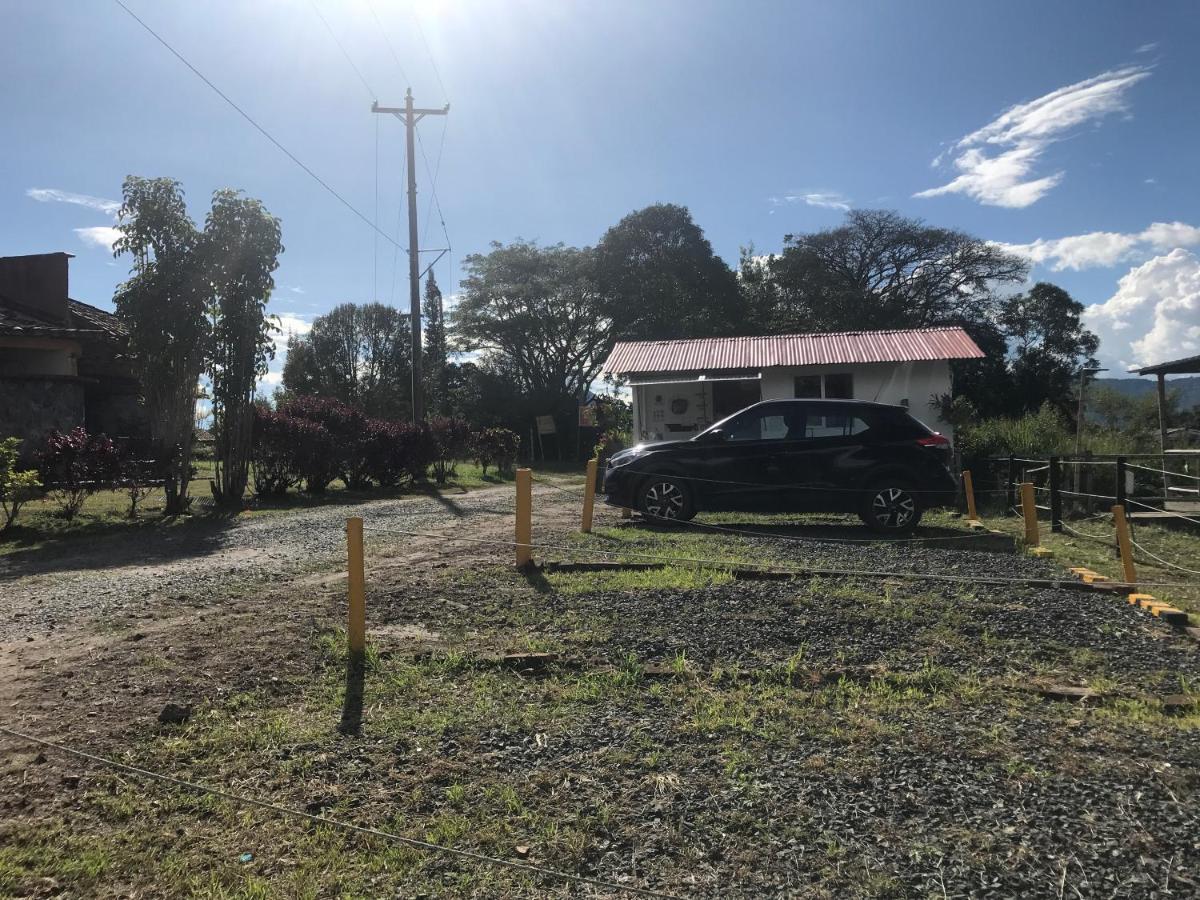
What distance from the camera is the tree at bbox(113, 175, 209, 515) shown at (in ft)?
40.3

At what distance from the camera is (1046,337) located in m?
44.6

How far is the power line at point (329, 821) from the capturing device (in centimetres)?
253

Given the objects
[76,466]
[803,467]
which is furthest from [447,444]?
[803,467]

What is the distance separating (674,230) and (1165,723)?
4215 centimetres

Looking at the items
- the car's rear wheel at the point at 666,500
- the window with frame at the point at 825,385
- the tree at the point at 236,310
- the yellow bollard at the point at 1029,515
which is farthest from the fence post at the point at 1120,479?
the tree at the point at 236,310

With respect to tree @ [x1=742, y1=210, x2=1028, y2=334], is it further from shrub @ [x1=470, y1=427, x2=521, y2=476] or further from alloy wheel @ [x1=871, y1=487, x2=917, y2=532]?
alloy wheel @ [x1=871, y1=487, x2=917, y2=532]

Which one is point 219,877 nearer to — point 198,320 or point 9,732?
point 9,732

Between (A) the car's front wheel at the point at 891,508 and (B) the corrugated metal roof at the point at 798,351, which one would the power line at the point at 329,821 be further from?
(B) the corrugated metal roof at the point at 798,351

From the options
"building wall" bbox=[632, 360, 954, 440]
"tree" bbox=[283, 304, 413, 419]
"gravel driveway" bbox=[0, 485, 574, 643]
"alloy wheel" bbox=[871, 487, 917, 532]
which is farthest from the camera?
"tree" bbox=[283, 304, 413, 419]

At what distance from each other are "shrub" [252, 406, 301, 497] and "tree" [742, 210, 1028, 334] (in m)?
31.7

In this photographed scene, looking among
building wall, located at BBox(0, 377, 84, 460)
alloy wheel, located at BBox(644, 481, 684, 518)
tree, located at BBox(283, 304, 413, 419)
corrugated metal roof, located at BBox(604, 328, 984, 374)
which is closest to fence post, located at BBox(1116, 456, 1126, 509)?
alloy wheel, located at BBox(644, 481, 684, 518)

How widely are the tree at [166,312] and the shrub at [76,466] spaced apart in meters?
0.83

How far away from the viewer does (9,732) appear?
3.62m

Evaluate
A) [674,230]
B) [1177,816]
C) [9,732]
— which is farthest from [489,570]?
[674,230]
